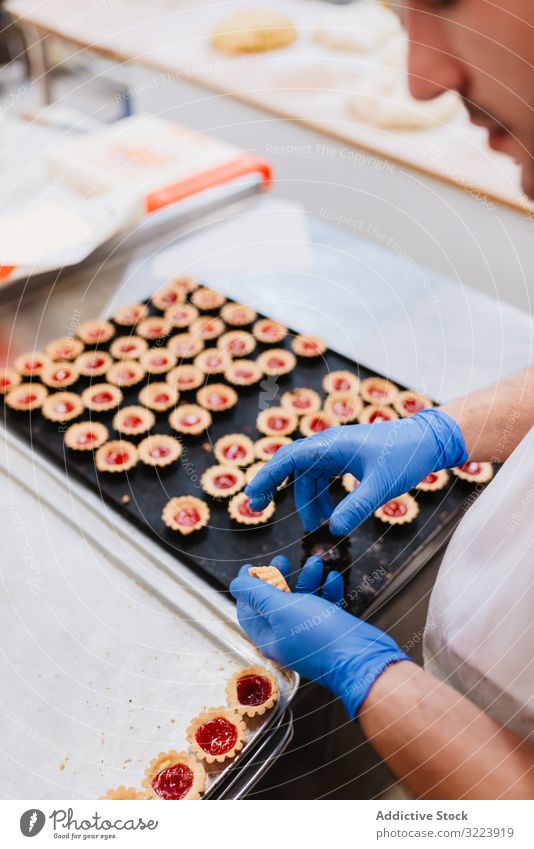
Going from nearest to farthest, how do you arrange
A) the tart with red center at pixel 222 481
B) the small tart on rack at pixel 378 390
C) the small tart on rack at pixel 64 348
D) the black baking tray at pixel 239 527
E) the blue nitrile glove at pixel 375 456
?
the blue nitrile glove at pixel 375 456 → the black baking tray at pixel 239 527 → the tart with red center at pixel 222 481 → the small tart on rack at pixel 378 390 → the small tart on rack at pixel 64 348

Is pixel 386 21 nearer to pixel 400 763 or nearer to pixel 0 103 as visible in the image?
pixel 0 103

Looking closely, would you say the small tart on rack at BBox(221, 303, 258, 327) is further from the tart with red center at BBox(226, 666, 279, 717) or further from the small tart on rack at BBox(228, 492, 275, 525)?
the tart with red center at BBox(226, 666, 279, 717)

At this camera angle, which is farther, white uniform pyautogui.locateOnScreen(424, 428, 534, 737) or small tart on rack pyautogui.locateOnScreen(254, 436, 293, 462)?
small tart on rack pyautogui.locateOnScreen(254, 436, 293, 462)

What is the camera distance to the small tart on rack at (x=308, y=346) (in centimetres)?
227

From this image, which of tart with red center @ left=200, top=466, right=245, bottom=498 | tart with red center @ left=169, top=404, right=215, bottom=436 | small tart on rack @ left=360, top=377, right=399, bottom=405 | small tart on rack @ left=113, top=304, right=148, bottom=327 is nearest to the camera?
tart with red center @ left=200, top=466, right=245, bottom=498

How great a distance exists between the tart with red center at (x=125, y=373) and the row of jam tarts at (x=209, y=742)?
1027mm

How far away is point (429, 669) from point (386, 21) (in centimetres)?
417

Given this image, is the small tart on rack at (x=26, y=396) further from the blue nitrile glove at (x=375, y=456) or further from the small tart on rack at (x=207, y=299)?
the blue nitrile glove at (x=375, y=456)

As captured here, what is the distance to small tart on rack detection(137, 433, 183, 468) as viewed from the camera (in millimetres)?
1928

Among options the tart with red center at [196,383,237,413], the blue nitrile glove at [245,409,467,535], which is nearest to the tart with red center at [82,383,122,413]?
the tart with red center at [196,383,237,413]

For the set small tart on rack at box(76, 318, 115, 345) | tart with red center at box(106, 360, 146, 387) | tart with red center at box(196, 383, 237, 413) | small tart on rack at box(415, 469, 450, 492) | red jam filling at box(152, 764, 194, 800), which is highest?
small tart on rack at box(415, 469, 450, 492)

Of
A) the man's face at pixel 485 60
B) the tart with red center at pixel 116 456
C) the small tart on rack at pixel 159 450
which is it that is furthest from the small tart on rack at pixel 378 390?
the man's face at pixel 485 60

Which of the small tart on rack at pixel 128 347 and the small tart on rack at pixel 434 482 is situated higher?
the small tart on rack at pixel 434 482
